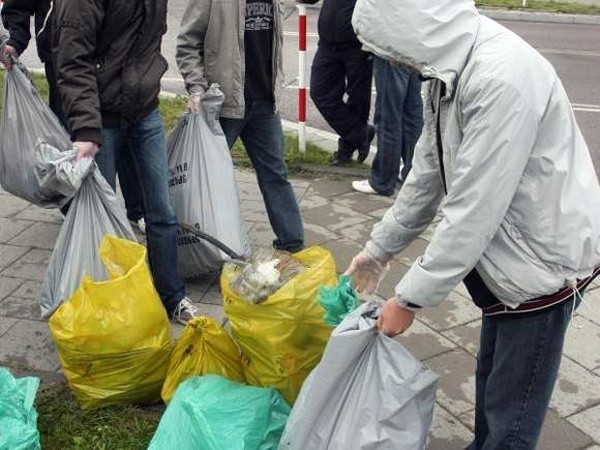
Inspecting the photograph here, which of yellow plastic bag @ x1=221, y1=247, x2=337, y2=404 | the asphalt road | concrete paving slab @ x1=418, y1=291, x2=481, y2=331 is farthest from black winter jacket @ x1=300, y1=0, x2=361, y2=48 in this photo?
yellow plastic bag @ x1=221, y1=247, x2=337, y2=404

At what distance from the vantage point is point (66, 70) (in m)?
3.13

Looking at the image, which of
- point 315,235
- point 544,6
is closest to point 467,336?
point 315,235

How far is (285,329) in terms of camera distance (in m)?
2.74

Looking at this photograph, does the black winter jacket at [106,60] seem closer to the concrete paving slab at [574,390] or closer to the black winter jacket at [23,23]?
the black winter jacket at [23,23]

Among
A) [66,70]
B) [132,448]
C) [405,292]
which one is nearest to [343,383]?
[405,292]

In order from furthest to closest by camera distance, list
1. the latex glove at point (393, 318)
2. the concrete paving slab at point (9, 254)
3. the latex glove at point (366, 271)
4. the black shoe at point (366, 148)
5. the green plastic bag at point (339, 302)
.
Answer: the black shoe at point (366, 148) → the concrete paving slab at point (9, 254) → the latex glove at point (366, 271) → the green plastic bag at point (339, 302) → the latex glove at point (393, 318)

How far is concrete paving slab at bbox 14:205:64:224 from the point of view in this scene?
493 cm

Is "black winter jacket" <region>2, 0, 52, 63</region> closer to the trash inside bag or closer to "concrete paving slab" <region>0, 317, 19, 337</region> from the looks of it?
"concrete paving slab" <region>0, 317, 19, 337</region>

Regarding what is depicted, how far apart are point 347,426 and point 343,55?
388 centimetres

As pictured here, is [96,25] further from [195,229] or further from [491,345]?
[491,345]

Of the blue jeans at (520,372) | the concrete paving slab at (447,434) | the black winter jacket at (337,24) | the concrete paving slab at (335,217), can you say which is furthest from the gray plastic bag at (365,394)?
the black winter jacket at (337,24)

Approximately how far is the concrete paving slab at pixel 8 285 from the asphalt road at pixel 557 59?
4012 mm

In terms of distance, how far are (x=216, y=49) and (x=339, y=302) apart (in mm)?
1883

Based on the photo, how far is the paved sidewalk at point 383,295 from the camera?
314 centimetres
